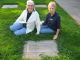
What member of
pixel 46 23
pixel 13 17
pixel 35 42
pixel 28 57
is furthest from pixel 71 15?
pixel 28 57

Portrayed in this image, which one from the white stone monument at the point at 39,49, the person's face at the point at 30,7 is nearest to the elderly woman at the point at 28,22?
the person's face at the point at 30,7

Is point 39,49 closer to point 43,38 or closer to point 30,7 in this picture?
point 43,38

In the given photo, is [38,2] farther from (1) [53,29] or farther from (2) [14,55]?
(2) [14,55]

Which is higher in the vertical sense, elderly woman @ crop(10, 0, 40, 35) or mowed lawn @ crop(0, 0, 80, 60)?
elderly woman @ crop(10, 0, 40, 35)

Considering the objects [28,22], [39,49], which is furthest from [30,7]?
[39,49]

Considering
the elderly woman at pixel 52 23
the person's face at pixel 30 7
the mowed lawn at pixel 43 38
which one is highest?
the person's face at pixel 30 7

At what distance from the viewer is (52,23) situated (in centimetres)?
756

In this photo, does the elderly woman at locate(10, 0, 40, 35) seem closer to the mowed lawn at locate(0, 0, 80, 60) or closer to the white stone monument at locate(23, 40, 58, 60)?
the mowed lawn at locate(0, 0, 80, 60)

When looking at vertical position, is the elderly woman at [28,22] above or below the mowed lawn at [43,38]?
above

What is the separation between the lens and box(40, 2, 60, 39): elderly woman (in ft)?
24.1

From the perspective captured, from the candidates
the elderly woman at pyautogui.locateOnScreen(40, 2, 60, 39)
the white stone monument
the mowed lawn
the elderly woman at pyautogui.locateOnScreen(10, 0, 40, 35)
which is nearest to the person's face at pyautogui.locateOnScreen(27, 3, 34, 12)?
the elderly woman at pyautogui.locateOnScreen(10, 0, 40, 35)

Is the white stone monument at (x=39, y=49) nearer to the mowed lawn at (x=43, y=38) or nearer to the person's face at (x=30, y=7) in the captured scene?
the mowed lawn at (x=43, y=38)

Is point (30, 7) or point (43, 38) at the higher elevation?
point (30, 7)

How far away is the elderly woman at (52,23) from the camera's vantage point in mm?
7355
